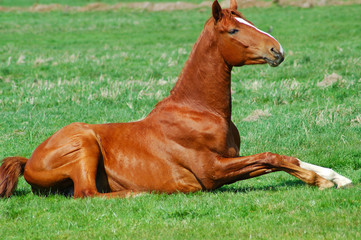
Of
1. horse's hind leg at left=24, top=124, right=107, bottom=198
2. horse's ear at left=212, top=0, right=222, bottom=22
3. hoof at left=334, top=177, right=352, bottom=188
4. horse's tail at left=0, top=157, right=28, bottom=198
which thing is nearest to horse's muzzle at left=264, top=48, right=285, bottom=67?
horse's ear at left=212, top=0, right=222, bottom=22

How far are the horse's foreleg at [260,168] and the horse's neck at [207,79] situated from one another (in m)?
0.70

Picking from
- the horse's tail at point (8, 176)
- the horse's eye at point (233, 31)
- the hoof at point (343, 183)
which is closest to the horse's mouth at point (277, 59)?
the horse's eye at point (233, 31)

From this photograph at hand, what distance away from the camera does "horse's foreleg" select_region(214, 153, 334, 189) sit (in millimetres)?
6512

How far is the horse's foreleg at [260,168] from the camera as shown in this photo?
6512mm

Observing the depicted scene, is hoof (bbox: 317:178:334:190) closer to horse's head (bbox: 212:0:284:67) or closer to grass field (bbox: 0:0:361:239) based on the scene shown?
grass field (bbox: 0:0:361:239)

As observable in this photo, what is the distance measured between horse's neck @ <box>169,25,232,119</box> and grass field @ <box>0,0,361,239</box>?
3.81ft

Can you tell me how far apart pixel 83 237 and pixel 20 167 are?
2290mm

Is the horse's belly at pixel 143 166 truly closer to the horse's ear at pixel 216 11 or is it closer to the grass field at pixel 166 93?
the grass field at pixel 166 93

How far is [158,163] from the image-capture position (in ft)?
23.1

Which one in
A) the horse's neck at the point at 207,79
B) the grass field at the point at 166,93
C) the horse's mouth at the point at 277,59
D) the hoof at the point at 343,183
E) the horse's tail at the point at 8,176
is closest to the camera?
the grass field at the point at 166,93

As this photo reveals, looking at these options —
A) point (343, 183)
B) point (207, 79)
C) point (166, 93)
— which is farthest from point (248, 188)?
point (166, 93)

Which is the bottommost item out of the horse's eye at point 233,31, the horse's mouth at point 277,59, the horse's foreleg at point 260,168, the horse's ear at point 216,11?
the horse's foreleg at point 260,168

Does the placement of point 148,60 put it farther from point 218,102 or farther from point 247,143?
point 218,102

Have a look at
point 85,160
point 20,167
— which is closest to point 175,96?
point 85,160
